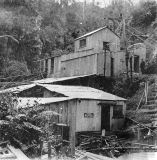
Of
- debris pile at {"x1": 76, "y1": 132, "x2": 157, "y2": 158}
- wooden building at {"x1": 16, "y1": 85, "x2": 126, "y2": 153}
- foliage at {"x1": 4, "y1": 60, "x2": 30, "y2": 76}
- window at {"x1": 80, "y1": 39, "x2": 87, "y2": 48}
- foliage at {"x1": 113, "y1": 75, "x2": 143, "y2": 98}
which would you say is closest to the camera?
debris pile at {"x1": 76, "y1": 132, "x2": 157, "y2": 158}

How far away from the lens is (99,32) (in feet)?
96.3

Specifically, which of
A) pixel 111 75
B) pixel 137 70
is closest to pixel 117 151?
pixel 111 75

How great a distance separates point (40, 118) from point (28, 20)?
3298 cm

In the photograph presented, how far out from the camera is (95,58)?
2597 cm

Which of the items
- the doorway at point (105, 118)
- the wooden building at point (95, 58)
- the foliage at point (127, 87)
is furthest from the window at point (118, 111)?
the wooden building at point (95, 58)

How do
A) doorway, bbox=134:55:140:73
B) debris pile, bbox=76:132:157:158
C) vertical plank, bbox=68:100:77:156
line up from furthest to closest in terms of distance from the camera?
doorway, bbox=134:55:140:73
vertical plank, bbox=68:100:77:156
debris pile, bbox=76:132:157:158

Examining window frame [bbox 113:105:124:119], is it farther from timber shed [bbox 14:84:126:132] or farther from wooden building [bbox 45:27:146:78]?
wooden building [bbox 45:27:146:78]

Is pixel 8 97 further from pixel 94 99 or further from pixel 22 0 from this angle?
pixel 22 0

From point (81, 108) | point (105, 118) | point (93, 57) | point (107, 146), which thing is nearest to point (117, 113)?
point (105, 118)

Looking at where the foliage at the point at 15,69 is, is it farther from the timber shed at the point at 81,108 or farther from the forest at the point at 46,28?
the timber shed at the point at 81,108

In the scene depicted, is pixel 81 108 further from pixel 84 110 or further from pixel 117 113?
pixel 117 113

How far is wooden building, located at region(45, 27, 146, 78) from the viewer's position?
26.4 m

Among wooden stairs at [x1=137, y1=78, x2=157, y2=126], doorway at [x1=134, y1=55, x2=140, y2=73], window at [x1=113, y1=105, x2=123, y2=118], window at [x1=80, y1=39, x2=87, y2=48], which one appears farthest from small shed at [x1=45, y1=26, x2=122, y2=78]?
window at [x1=113, y1=105, x2=123, y2=118]

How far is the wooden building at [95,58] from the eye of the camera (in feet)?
86.6
